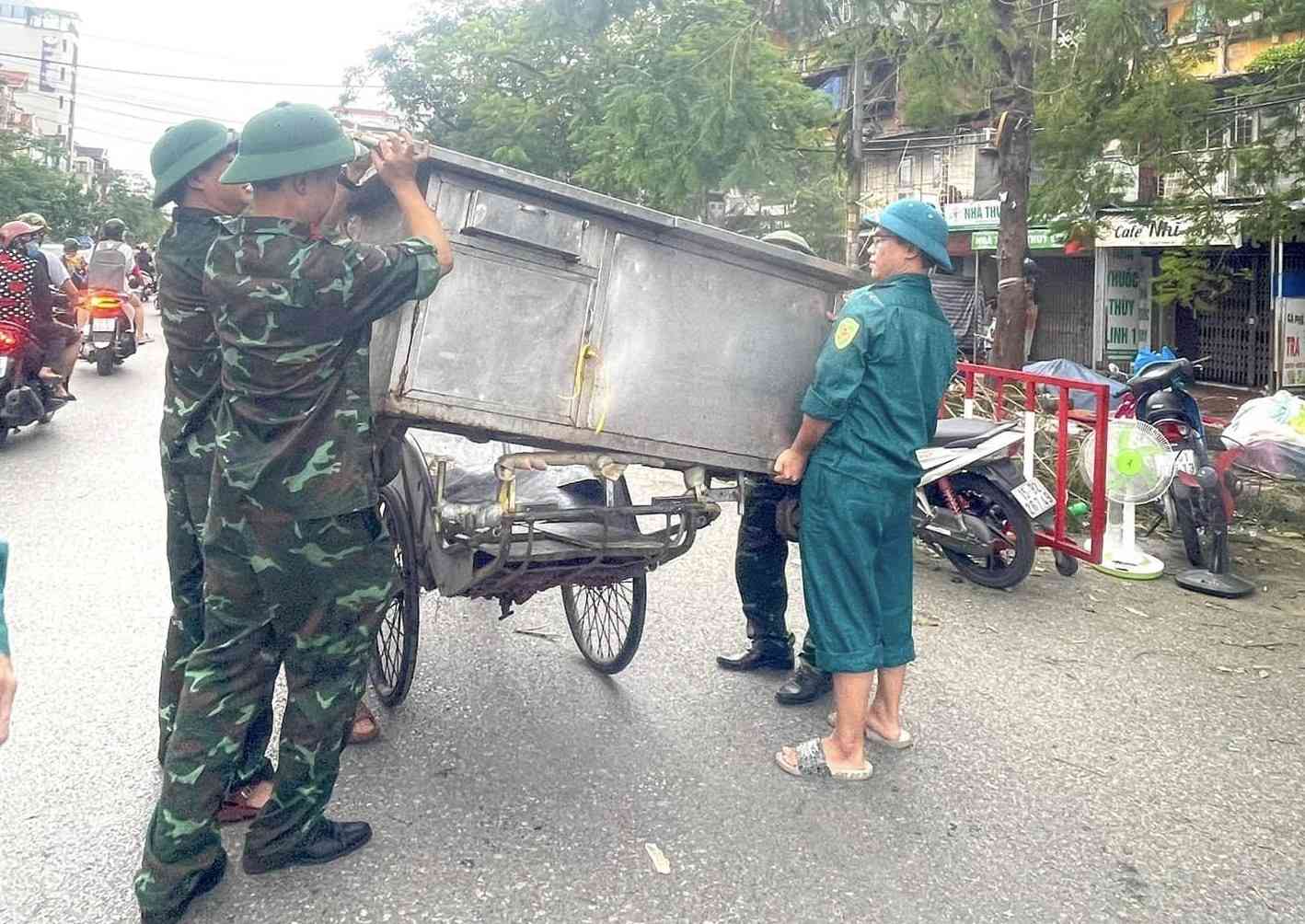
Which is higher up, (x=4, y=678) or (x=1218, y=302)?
(x=1218, y=302)

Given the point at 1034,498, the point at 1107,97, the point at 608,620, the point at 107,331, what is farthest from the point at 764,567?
the point at 107,331

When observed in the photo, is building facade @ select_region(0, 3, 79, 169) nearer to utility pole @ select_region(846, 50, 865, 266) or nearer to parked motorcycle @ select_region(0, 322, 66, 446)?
utility pole @ select_region(846, 50, 865, 266)

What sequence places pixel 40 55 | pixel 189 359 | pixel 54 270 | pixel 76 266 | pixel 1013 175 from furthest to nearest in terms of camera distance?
pixel 40 55, pixel 76 266, pixel 1013 175, pixel 54 270, pixel 189 359

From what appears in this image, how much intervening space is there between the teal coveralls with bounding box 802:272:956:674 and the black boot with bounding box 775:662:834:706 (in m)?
0.60

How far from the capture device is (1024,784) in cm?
364

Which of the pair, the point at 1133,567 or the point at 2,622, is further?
the point at 1133,567

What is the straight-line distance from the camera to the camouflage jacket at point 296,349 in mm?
2643

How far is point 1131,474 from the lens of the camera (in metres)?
6.37

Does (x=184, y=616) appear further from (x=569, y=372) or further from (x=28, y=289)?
(x=28, y=289)

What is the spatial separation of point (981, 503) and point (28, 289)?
723cm

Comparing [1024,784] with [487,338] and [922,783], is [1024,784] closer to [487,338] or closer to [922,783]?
[922,783]

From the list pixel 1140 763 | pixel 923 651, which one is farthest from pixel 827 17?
pixel 1140 763

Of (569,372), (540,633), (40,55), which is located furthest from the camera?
(40,55)

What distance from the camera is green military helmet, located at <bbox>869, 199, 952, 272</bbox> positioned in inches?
143
